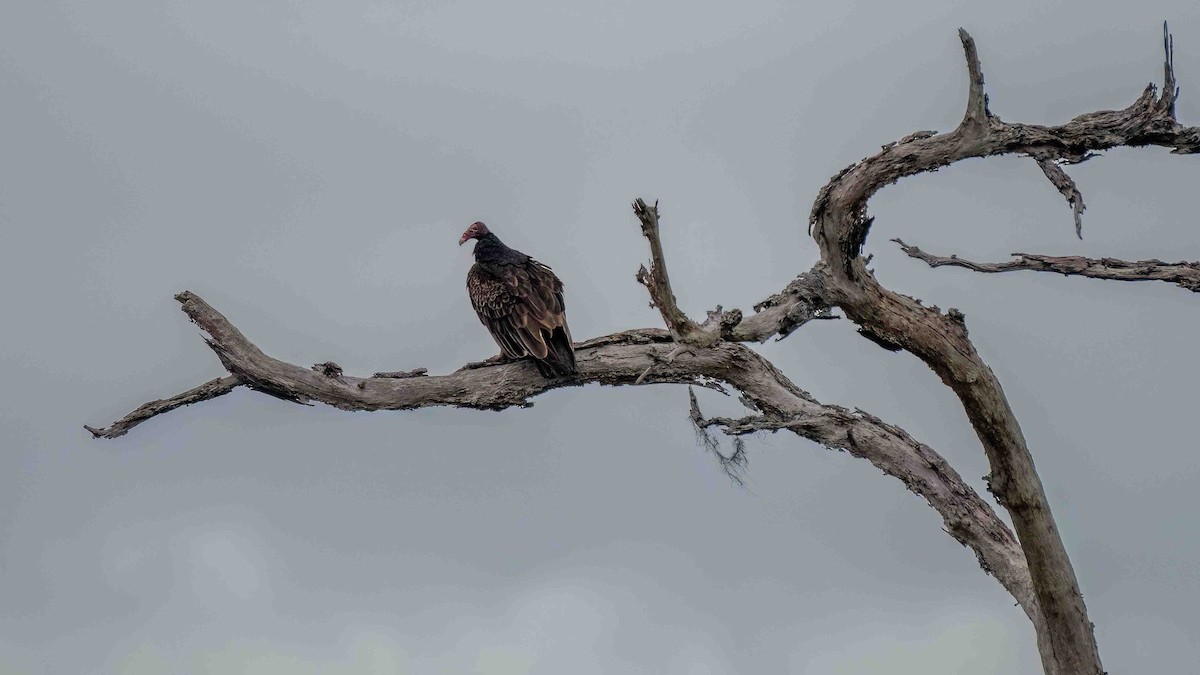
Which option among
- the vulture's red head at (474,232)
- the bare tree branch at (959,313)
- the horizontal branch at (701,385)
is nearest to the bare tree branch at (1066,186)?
the bare tree branch at (959,313)

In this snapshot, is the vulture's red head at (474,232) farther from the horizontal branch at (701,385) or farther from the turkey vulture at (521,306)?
the horizontal branch at (701,385)

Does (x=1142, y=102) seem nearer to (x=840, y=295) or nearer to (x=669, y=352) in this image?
(x=840, y=295)

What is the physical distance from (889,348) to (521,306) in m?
2.36

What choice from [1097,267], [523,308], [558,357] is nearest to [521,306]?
[523,308]

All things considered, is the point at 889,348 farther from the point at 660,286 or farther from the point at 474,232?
the point at 474,232

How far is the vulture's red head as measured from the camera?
9617 mm

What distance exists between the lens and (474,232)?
9.64 m

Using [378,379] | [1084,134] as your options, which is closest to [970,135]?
[1084,134]

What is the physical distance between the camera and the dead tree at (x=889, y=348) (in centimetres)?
692

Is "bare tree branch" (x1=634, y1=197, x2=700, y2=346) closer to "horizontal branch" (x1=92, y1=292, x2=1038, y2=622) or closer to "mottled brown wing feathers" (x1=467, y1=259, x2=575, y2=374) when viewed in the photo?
"horizontal branch" (x1=92, y1=292, x2=1038, y2=622)

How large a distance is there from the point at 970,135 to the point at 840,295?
1.20 meters

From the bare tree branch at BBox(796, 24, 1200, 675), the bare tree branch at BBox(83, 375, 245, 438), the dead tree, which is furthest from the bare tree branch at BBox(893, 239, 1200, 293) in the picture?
the bare tree branch at BBox(83, 375, 245, 438)

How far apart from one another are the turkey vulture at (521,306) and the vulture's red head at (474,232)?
459 mm

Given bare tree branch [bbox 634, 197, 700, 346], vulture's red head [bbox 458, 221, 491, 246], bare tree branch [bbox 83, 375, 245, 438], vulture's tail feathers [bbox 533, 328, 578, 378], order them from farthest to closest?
vulture's red head [bbox 458, 221, 491, 246], vulture's tail feathers [bbox 533, 328, 578, 378], bare tree branch [bbox 83, 375, 245, 438], bare tree branch [bbox 634, 197, 700, 346]
